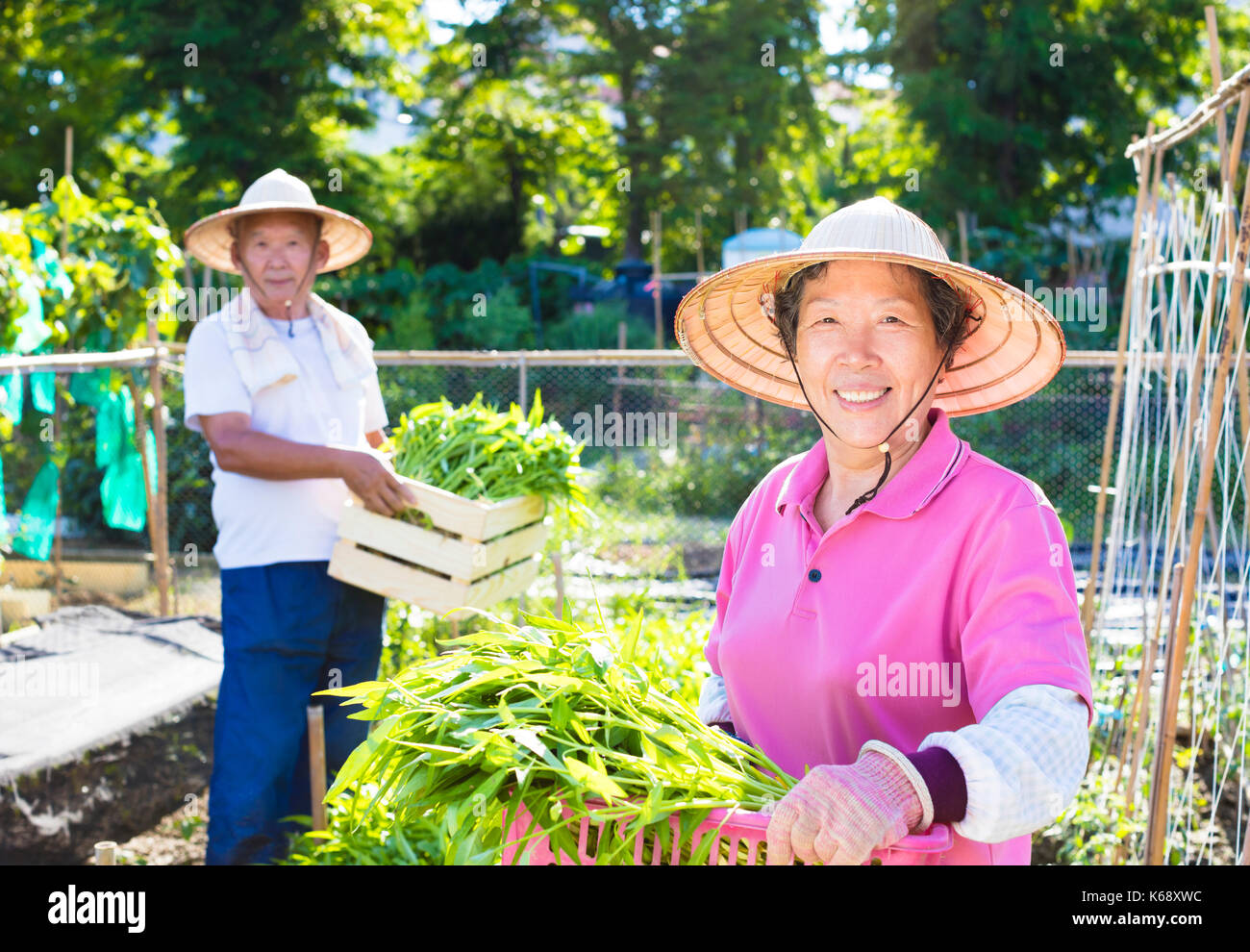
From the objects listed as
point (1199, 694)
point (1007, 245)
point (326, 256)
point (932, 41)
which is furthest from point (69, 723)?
point (932, 41)

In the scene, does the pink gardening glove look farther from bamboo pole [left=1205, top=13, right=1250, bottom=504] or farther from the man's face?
the man's face

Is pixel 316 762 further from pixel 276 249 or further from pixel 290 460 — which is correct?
pixel 276 249

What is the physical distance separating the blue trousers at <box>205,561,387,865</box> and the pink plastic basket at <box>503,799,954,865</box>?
178 centimetres

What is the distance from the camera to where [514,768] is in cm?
123

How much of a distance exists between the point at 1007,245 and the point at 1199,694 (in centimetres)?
1100

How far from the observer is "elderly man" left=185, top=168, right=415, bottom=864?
2.89 m

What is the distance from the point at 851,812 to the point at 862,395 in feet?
2.14

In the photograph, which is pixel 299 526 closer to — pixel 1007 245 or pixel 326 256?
pixel 326 256

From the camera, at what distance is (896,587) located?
58.9 inches

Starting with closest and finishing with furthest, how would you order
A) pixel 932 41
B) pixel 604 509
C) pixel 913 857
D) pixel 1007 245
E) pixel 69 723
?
1. pixel 913 857
2. pixel 69 723
3. pixel 604 509
4. pixel 1007 245
5. pixel 932 41

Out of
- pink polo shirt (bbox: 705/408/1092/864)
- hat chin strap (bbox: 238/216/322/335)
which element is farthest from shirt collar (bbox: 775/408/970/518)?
hat chin strap (bbox: 238/216/322/335)

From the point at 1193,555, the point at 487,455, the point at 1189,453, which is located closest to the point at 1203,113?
the point at 1189,453

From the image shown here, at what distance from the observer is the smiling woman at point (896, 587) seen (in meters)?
1.20

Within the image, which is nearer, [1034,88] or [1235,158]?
[1235,158]
